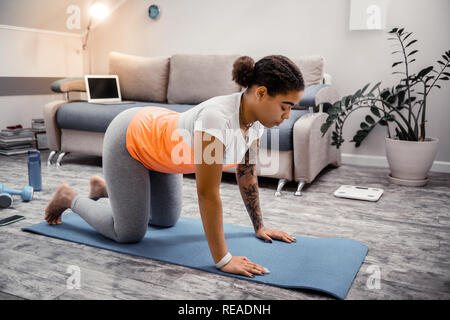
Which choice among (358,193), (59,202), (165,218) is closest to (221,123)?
(165,218)

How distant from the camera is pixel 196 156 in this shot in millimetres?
1242

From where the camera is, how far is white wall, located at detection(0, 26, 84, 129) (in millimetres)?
3693

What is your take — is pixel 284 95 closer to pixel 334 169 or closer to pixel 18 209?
pixel 18 209

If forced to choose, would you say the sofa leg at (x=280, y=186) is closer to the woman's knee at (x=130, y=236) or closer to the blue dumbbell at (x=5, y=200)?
the woman's knee at (x=130, y=236)

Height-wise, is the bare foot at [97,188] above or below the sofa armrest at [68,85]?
below

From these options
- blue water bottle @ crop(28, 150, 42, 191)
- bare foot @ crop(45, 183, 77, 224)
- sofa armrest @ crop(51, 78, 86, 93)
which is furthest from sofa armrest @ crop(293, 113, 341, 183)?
sofa armrest @ crop(51, 78, 86, 93)

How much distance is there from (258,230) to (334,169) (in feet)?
5.33

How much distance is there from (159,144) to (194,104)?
190 cm

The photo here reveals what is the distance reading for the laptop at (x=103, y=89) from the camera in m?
3.32

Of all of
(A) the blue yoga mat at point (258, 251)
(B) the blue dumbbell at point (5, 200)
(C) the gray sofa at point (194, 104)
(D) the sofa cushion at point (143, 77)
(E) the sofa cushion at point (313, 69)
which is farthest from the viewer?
(D) the sofa cushion at point (143, 77)

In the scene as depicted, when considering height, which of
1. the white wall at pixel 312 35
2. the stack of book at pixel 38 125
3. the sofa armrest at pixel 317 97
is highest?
the white wall at pixel 312 35

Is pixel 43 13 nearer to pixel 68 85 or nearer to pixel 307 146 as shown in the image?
pixel 68 85

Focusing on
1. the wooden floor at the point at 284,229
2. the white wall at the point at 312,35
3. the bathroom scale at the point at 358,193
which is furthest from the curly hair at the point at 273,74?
the white wall at the point at 312,35

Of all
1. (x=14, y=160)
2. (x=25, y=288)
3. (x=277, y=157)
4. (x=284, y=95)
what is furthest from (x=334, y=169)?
(x=14, y=160)
